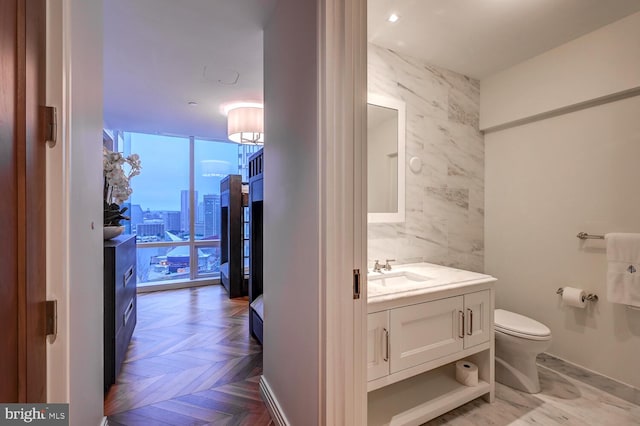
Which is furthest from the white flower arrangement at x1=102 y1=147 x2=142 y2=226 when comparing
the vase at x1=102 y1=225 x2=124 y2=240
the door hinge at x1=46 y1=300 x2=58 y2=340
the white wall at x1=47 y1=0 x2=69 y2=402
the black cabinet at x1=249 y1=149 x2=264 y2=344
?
the door hinge at x1=46 y1=300 x2=58 y2=340

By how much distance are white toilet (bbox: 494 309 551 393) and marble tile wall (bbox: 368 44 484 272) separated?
697 mm

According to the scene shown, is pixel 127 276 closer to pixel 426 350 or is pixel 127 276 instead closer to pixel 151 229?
pixel 426 350

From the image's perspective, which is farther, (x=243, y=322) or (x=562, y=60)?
(x=243, y=322)

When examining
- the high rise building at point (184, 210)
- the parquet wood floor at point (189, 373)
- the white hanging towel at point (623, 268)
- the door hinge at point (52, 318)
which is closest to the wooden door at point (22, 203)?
the door hinge at point (52, 318)

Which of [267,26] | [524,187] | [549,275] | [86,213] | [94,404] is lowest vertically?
[94,404]

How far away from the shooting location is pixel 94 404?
138 cm

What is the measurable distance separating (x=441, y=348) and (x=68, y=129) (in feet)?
6.79

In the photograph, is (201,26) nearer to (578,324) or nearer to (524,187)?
(524,187)

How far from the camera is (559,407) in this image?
1925mm

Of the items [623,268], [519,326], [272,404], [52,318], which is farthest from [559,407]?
[52,318]

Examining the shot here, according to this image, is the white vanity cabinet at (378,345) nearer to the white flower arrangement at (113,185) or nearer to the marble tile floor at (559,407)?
the marble tile floor at (559,407)

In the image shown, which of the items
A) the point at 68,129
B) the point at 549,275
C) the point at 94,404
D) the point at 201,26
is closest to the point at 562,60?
the point at 549,275

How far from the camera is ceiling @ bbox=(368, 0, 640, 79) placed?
74.4 inches

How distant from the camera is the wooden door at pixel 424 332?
1571 millimetres
